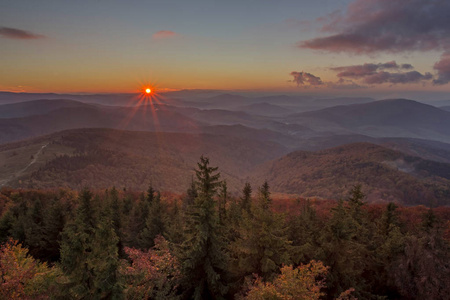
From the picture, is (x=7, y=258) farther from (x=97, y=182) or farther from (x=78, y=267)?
(x=97, y=182)

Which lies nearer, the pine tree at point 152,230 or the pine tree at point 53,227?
the pine tree at point 152,230

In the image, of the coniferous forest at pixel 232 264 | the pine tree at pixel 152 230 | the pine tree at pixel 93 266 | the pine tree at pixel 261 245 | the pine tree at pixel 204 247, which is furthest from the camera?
the pine tree at pixel 152 230

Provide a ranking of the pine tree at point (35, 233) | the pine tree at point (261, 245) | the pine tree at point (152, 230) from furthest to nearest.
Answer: the pine tree at point (35, 233) → the pine tree at point (152, 230) → the pine tree at point (261, 245)

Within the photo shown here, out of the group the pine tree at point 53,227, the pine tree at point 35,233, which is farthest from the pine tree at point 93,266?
the pine tree at point 35,233

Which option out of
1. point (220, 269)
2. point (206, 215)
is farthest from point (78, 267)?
point (220, 269)

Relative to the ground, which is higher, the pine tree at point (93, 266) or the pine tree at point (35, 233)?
the pine tree at point (93, 266)

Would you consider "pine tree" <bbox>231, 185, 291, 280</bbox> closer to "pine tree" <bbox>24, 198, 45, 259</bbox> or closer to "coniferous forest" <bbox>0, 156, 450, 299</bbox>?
"coniferous forest" <bbox>0, 156, 450, 299</bbox>

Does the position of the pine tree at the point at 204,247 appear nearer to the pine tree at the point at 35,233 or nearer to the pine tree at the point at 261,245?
the pine tree at the point at 261,245

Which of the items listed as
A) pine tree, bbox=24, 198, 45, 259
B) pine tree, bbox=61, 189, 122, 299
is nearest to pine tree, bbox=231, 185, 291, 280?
pine tree, bbox=61, 189, 122, 299

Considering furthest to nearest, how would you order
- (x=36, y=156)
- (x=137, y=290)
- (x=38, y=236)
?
(x=36, y=156), (x=38, y=236), (x=137, y=290)
